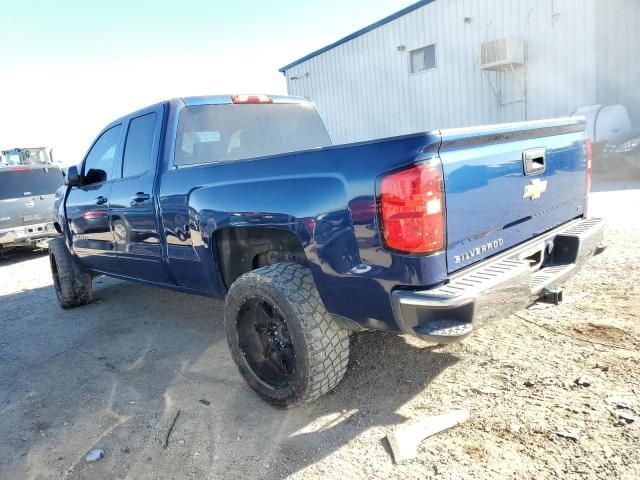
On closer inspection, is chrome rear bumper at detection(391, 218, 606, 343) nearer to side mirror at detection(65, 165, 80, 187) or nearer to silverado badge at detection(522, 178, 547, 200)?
silverado badge at detection(522, 178, 547, 200)

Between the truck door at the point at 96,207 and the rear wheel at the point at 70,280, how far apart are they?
29 cm

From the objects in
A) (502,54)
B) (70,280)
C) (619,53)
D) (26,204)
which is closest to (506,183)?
(70,280)

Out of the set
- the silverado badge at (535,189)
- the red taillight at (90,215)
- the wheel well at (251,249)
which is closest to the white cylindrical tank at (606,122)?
the silverado badge at (535,189)

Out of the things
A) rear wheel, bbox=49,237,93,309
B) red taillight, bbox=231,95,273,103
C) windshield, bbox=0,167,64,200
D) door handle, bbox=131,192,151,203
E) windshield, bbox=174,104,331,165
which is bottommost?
rear wheel, bbox=49,237,93,309

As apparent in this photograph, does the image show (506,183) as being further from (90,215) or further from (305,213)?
(90,215)

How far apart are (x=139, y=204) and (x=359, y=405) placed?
7.29 feet

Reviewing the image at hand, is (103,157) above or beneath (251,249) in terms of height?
above

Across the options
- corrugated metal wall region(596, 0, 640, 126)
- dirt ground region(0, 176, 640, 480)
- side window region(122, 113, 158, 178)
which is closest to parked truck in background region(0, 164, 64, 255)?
dirt ground region(0, 176, 640, 480)

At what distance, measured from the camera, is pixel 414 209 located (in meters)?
2.07

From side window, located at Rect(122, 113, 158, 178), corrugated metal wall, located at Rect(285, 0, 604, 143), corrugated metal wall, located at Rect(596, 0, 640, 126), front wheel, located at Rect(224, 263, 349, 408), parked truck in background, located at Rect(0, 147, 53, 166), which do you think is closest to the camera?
front wheel, located at Rect(224, 263, 349, 408)

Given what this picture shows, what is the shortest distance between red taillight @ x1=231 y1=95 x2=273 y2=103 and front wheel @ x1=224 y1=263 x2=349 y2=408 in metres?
1.83

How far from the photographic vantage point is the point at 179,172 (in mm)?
3312

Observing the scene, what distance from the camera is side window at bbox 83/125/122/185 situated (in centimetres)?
438

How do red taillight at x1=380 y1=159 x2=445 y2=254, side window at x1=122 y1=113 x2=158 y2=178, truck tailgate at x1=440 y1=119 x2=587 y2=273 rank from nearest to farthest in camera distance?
red taillight at x1=380 y1=159 x2=445 y2=254, truck tailgate at x1=440 y1=119 x2=587 y2=273, side window at x1=122 y1=113 x2=158 y2=178
